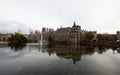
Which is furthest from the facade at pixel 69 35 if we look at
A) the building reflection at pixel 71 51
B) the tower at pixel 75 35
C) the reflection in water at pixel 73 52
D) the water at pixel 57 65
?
the water at pixel 57 65

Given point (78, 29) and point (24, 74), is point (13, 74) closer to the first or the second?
point (24, 74)

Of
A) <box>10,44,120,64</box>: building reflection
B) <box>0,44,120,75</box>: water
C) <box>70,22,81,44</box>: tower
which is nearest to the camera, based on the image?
<box>0,44,120,75</box>: water

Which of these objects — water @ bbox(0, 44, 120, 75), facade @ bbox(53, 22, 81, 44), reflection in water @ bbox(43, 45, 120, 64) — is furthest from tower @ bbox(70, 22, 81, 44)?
water @ bbox(0, 44, 120, 75)

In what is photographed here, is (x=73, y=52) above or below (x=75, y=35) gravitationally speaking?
below

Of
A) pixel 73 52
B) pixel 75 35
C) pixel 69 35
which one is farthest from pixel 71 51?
pixel 69 35

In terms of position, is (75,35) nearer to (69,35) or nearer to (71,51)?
(69,35)

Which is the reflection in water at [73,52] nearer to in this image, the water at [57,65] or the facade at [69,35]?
the water at [57,65]

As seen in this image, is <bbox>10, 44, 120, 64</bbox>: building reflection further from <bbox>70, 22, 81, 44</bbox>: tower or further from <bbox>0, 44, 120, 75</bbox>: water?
<bbox>70, 22, 81, 44</bbox>: tower

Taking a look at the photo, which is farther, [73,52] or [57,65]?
[73,52]

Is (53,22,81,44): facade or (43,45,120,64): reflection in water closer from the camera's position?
(43,45,120,64): reflection in water

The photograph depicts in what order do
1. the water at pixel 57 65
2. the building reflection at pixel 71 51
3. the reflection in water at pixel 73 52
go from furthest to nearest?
the building reflection at pixel 71 51, the reflection in water at pixel 73 52, the water at pixel 57 65

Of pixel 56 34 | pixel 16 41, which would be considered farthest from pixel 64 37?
pixel 16 41

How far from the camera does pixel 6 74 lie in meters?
18.9

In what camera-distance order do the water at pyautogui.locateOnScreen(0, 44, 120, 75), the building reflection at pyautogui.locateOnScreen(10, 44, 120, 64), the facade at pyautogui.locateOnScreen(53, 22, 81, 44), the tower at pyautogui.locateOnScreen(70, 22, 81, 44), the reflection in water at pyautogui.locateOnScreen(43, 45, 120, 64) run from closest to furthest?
the water at pyautogui.locateOnScreen(0, 44, 120, 75), the reflection in water at pyautogui.locateOnScreen(43, 45, 120, 64), the building reflection at pyautogui.locateOnScreen(10, 44, 120, 64), the tower at pyautogui.locateOnScreen(70, 22, 81, 44), the facade at pyautogui.locateOnScreen(53, 22, 81, 44)
